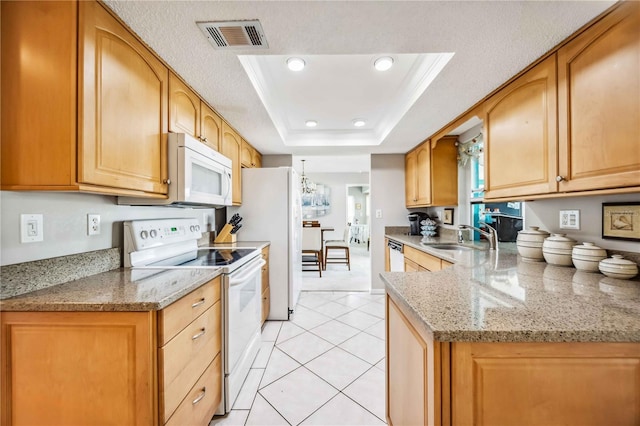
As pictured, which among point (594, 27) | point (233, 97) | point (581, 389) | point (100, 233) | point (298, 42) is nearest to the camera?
point (581, 389)

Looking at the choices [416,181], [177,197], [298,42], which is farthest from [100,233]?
[416,181]

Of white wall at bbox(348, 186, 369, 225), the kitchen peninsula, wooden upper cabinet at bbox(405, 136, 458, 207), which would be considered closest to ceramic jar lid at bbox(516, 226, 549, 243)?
the kitchen peninsula

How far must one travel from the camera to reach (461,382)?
0.68 meters

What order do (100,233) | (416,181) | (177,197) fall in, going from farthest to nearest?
(416,181), (177,197), (100,233)

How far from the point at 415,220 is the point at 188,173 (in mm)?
2895

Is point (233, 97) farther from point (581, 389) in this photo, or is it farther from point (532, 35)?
point (581, 389)

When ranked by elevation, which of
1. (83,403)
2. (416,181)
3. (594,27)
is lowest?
(83,403)

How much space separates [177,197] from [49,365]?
879 millimetres

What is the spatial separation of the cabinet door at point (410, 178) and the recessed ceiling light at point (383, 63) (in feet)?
5.68

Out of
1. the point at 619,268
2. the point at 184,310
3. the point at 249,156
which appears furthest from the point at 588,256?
the point at 249,156

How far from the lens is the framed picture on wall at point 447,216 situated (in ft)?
10.1

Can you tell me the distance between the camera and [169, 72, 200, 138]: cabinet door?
150cm

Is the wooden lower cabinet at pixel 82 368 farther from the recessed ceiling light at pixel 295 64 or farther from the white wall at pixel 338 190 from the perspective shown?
the white wall at pixel 338 190

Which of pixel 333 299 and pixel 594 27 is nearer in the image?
pixel 594 27
